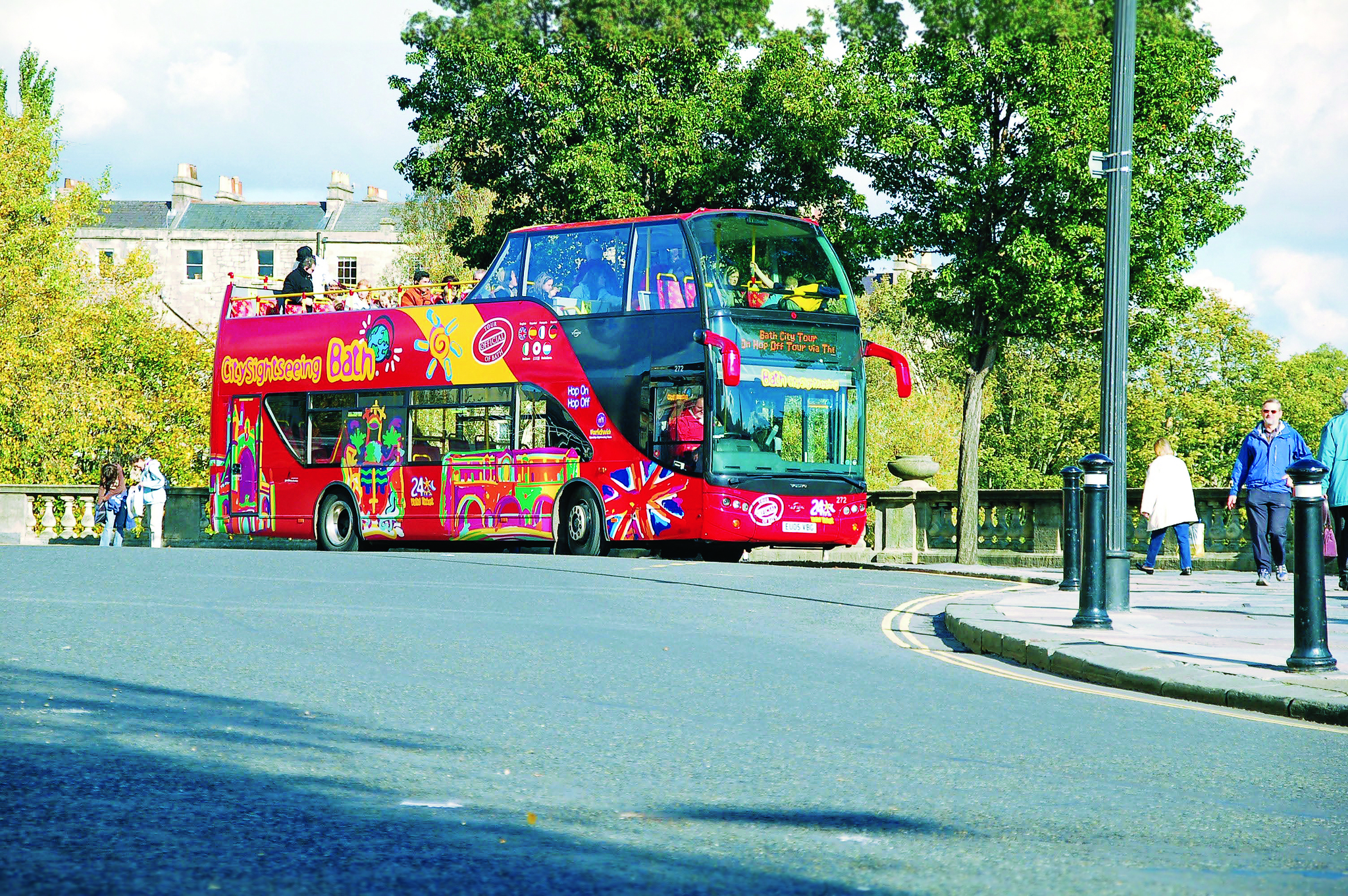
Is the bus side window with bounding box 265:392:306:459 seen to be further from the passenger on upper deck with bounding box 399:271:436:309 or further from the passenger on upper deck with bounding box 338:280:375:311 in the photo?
the passenger on upper deck with bounding box 399:271:436:309

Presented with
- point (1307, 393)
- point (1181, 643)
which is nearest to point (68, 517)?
point (1181, 643)

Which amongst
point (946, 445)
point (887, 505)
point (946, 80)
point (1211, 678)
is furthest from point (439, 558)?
point (946, 445)

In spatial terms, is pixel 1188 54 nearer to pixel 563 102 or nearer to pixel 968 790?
pixel 563 102

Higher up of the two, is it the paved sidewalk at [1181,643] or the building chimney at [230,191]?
the building chimney at [230,191]

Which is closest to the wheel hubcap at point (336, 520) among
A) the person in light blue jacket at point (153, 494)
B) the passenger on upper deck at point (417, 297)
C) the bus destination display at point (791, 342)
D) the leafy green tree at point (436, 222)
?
the passenger on upper deck at point (417, 297)

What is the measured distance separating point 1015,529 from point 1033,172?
5811 mm

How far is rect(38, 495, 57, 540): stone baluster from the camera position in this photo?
29.8m

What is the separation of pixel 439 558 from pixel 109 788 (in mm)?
12772

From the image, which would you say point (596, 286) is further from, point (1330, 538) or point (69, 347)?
point (69, 347)

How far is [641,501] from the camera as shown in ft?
63.9

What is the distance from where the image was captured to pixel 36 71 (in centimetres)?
4078

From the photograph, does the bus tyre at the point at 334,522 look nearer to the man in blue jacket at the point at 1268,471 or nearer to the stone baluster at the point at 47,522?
the stone baluster at the point at 47,522

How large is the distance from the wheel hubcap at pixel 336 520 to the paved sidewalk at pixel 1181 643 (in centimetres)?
1127

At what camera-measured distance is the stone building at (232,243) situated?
77.0 metres
